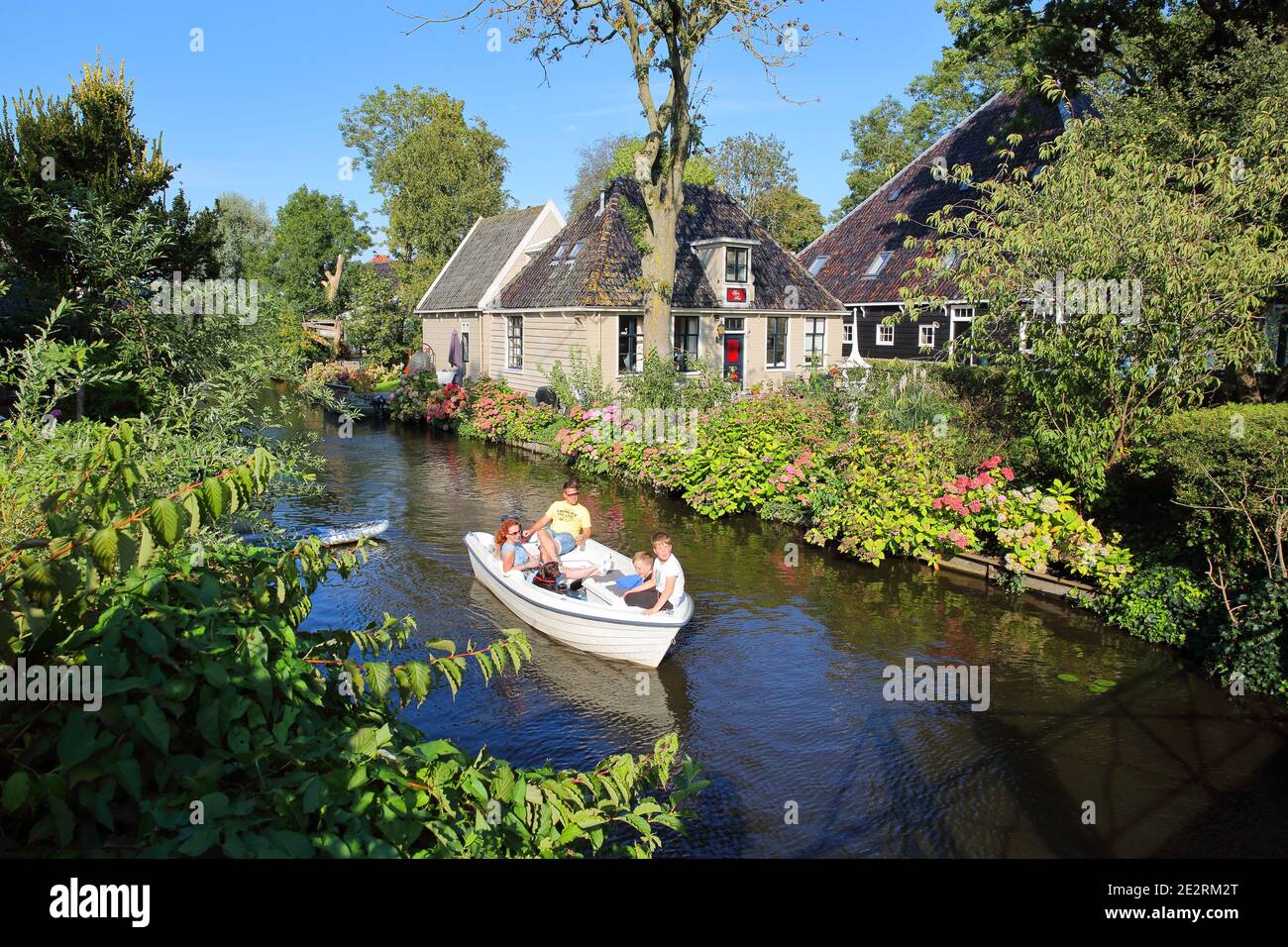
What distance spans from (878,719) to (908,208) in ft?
92.3

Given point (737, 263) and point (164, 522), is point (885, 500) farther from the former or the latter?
point (737, 263)

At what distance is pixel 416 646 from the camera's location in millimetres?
11141

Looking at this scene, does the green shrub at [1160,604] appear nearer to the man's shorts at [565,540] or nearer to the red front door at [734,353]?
the man's shorts at [565,540]

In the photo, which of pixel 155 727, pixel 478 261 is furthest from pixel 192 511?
pixel 478 261

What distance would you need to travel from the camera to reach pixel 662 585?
35.6 feet

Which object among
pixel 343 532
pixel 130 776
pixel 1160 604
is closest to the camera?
pixel 130 776

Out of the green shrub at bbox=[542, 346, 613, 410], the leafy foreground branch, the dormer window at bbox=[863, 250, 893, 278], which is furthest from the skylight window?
the leafy foreground branch

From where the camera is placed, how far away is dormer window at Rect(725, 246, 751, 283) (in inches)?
1187

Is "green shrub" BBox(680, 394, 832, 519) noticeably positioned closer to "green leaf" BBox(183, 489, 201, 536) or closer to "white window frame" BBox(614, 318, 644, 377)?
"white window frame" BBox(614, 318, 644, 377)

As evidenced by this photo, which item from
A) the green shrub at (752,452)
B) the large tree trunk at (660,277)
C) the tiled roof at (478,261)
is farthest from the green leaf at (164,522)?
the tiled roof at (478,261)

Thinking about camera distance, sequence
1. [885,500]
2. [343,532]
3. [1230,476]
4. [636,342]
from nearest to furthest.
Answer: [1230,476]
[885,500]
[343,532]
[636,342]

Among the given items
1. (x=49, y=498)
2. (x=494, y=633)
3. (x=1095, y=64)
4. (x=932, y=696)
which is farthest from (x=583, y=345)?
(x=49, y=498)

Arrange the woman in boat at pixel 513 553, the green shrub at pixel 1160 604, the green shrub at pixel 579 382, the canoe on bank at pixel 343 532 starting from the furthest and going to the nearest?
1. the green shrub at pixel 579 382
2. the canoe on bank at pixel 343 532
3. the woman in boat at pixel 513 553
4. the green shrub at pixel 1160 604

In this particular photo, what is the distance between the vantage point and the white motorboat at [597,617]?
10.5 m
